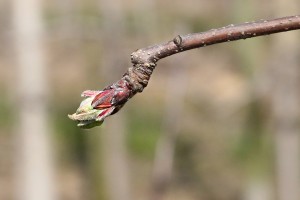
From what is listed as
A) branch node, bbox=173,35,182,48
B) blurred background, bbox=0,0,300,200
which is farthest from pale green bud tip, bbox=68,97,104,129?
blurred background, bbox=0,0,300,200

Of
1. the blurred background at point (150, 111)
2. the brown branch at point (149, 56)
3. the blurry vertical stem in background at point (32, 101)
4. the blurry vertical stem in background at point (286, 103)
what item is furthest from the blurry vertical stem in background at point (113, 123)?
the brown branch at point (149, 56)

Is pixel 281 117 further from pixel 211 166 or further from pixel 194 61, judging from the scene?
pixel 194 61

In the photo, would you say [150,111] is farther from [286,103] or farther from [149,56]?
[149,56]

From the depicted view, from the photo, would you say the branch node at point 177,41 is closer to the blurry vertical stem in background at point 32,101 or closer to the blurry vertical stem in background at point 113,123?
the blurry vertical stem in background at point 113,123

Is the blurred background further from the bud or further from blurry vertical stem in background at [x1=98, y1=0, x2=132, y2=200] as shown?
the bud

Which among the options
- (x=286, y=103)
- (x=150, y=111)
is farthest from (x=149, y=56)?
(x=150, y=111)

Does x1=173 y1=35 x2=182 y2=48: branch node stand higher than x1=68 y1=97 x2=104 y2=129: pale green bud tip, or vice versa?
x1=173 y1=35 x2=182 y2=48: branch node

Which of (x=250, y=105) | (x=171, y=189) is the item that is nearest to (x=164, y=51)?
(x=250, y=105)

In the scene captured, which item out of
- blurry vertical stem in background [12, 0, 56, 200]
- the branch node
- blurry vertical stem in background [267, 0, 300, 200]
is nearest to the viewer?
the branch node

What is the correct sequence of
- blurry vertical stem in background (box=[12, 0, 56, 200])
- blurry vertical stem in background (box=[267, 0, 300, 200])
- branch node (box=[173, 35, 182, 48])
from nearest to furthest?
branch node (box=[173, 35, 182, 48]) → blurry vertical stem in background (box=[267, 0, 300, 200]) → blurry vertical stem in background (box=[12, 0, 56, 200])
